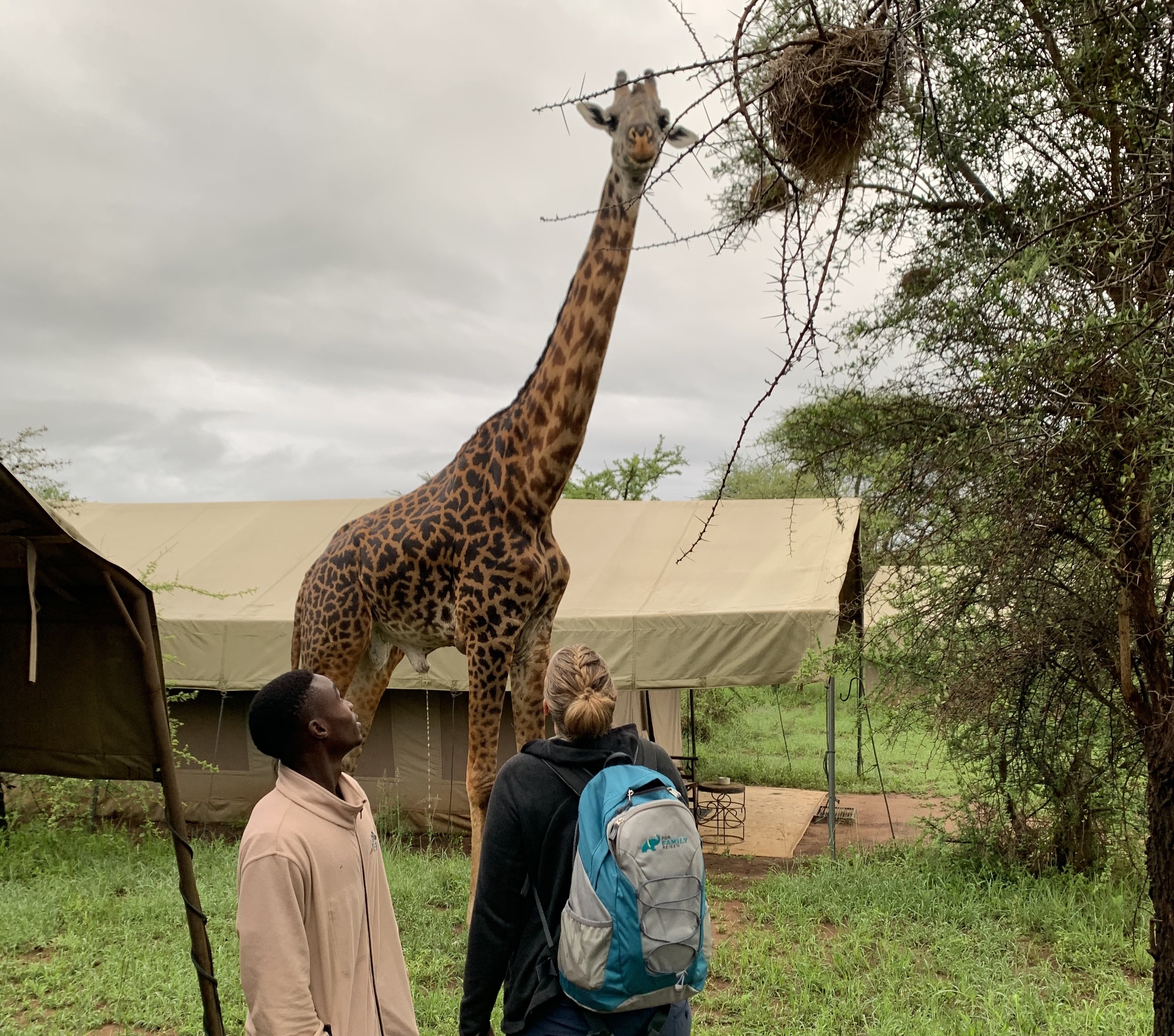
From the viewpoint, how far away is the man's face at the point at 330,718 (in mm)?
2402

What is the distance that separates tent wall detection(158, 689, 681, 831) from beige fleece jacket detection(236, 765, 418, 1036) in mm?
7462

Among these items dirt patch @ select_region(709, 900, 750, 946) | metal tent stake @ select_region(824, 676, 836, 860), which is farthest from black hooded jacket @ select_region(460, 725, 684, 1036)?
metal tent stake @ select_region(824, 676, 836, 860)

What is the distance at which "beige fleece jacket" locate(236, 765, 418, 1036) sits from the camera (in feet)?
6.99

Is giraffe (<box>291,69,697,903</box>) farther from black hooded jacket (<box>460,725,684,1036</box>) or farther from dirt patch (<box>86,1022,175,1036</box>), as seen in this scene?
black hooded jacket (<box>460,725,684,1036</box>)

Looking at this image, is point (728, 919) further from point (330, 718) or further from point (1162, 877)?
point (330, 718)

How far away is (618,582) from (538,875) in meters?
6.91

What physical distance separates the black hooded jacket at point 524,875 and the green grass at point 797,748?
9437mm

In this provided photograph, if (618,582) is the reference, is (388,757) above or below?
below

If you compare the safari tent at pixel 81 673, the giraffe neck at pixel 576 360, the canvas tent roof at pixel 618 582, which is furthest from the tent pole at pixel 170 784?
the canvas tent roof at pixel 618 582

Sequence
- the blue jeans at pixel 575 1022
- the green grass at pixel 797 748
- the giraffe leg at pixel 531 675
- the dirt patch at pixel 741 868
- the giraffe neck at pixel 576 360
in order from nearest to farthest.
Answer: the blue jeans at pixel 575 1022
the giraffe neck at pixel 576 360
the giraffe leg at pixel 531 675
the dirt patch at pixel 741 868
the green grass at pixel 797 748

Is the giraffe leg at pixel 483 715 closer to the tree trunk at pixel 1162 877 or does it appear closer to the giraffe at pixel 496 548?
the giraffe at pixel 496 548

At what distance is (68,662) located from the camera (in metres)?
3.99

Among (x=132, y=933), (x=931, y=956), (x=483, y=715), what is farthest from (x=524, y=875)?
(x=132, y=933)

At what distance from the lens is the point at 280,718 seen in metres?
2.38
